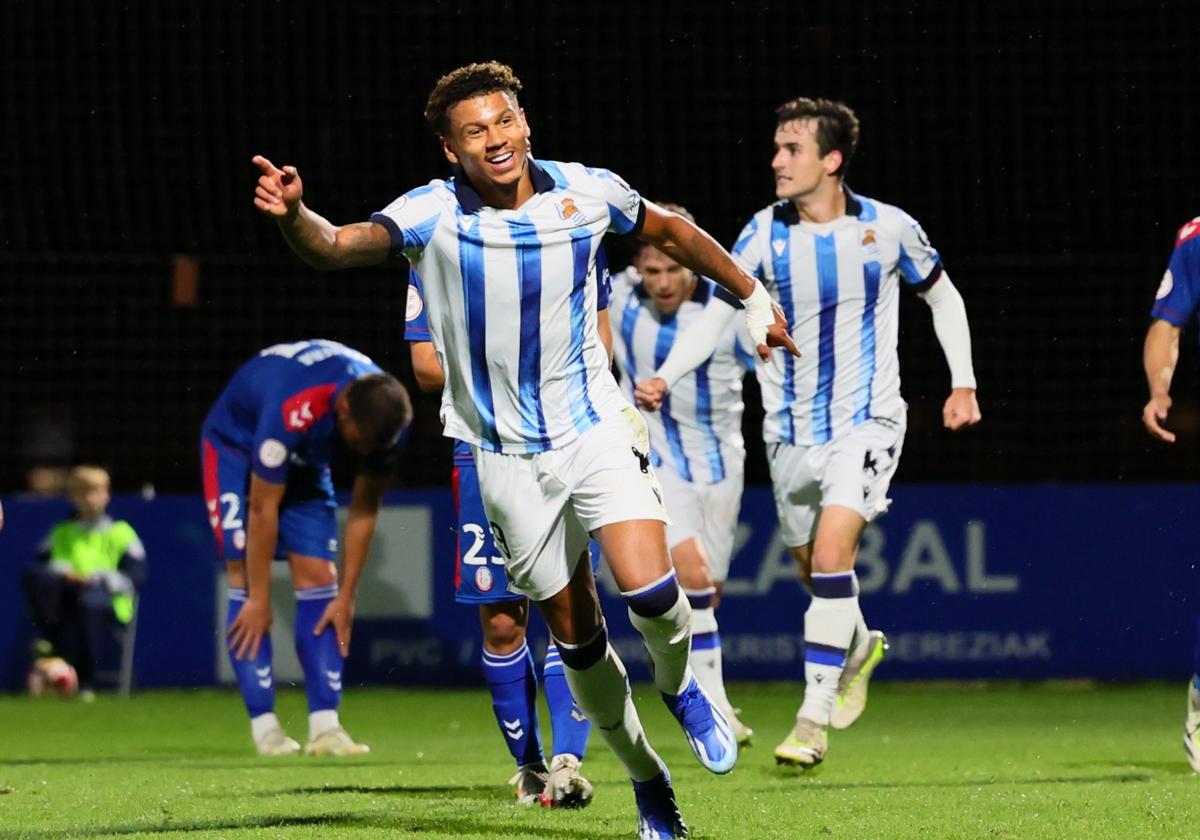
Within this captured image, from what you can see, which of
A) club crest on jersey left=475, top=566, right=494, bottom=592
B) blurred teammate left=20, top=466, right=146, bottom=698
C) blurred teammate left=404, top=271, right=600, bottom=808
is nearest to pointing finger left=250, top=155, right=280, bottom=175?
blurred teammate left=404, top=271, right=600, bottom=808

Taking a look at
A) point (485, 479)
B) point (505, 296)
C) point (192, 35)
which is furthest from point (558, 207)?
point (192, 35)

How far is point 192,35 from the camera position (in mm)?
19109

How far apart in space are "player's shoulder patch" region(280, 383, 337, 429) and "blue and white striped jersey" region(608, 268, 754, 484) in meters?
1.51

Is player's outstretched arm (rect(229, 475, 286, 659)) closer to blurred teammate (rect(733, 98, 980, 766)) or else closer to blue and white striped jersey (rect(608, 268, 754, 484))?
blue and white striped jersey (rect(608, 268, 754, 484))

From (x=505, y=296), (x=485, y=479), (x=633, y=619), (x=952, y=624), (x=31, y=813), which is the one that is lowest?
(x=952, y=624)

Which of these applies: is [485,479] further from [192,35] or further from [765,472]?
[192,35]

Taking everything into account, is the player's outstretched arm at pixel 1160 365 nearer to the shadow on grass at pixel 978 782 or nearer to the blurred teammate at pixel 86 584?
the shadow on grass at pixel 978 782

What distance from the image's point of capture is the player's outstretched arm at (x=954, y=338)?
24.3 ft

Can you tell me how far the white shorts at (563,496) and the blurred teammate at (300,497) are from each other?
10.1 ft

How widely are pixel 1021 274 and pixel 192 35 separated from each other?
889cm

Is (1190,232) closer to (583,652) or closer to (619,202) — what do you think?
(619,202)

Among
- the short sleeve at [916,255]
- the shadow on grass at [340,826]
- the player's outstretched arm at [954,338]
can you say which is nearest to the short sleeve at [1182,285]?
the player's outstretched arm at [954,338]

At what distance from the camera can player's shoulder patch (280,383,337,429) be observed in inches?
332

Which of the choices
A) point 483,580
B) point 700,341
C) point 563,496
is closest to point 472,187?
point 563,496
